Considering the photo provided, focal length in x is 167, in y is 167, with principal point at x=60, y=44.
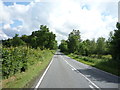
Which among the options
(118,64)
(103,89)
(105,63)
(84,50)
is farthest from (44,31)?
(103,89)

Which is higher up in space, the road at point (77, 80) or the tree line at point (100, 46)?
the tree line at point (100, 46)

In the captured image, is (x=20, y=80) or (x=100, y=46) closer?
(x=20, y=80)

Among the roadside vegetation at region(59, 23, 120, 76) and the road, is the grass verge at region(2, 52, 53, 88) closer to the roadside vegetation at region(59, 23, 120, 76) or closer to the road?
the road

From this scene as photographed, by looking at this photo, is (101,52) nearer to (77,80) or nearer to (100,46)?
(100,46)

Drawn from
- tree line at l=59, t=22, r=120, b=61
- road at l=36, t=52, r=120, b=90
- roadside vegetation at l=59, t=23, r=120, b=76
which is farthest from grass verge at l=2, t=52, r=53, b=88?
tree line at l=59, t=22, r=120, b=61

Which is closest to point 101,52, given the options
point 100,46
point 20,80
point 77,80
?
point 100,46

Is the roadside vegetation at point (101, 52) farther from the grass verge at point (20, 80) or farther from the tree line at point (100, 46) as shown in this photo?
the grass verge at point (20, 80)

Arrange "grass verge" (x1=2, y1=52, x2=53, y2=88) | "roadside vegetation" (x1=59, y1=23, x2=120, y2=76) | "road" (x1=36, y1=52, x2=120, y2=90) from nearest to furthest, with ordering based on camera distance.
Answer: "grass verge" (x1=2, y1=52, x2=53, y2=88)
"road" (x1=36, y1=52, x2=120, y2=90)
"roadside vegetation" (x1=59, y1=23, x2=120, y2=76)

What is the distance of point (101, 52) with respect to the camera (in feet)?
230

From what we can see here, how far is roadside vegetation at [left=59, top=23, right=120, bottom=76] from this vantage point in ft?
77.7

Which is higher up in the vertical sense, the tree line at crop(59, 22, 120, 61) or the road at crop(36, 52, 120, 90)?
the tree line at crop(59, 22, 120, 61)

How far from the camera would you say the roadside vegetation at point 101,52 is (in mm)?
23692

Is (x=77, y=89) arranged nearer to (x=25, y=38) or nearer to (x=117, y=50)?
(x=117, y=50)

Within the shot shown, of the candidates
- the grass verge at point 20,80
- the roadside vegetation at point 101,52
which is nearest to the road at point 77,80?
the grass verge at point 20,80
